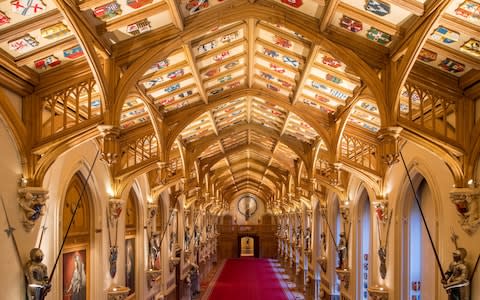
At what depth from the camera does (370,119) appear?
12.6 meters

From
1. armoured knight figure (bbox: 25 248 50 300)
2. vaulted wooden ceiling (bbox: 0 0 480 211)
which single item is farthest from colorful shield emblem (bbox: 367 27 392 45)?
armoured knight figure (bbox: 25 248 50 300)

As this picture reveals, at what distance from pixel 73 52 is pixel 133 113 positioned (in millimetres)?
4361

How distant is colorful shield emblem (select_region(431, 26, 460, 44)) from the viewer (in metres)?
7.32

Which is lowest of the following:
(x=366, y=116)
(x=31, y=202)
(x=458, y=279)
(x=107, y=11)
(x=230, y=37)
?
(x=458, y=279)

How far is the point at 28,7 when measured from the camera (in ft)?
21.8

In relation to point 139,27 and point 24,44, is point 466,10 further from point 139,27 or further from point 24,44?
point 24,44

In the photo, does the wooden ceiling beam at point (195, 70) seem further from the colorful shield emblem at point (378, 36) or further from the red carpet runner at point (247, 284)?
the red carpet runner at point (247, 284)

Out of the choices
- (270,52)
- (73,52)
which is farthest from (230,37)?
(73,52)

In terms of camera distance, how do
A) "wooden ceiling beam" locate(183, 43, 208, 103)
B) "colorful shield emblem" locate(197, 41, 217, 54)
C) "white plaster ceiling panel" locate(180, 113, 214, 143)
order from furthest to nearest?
1. "white plaster ceiling panel" locate(180, 113, 214, 143)
2. "colorful shield emblem" locate(197, 41, 217, 54)
3. "wooden ceiling beam" locate(183, 43, 208, 103)

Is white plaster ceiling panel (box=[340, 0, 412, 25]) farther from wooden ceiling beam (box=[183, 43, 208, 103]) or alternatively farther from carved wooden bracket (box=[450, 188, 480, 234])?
wooden ceiling beam (box=[183, 43, 208, 103])

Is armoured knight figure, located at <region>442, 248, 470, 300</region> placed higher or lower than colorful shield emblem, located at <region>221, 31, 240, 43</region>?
lower

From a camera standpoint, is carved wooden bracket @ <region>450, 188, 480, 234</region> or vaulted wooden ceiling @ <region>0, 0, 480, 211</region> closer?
vaulted wooden ceiling @ <region>0, 0, 480, 211</region>

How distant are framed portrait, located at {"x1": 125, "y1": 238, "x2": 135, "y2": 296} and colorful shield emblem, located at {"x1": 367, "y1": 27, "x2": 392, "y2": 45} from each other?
877 centimetres

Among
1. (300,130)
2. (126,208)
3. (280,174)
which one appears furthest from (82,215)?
(280,174)
